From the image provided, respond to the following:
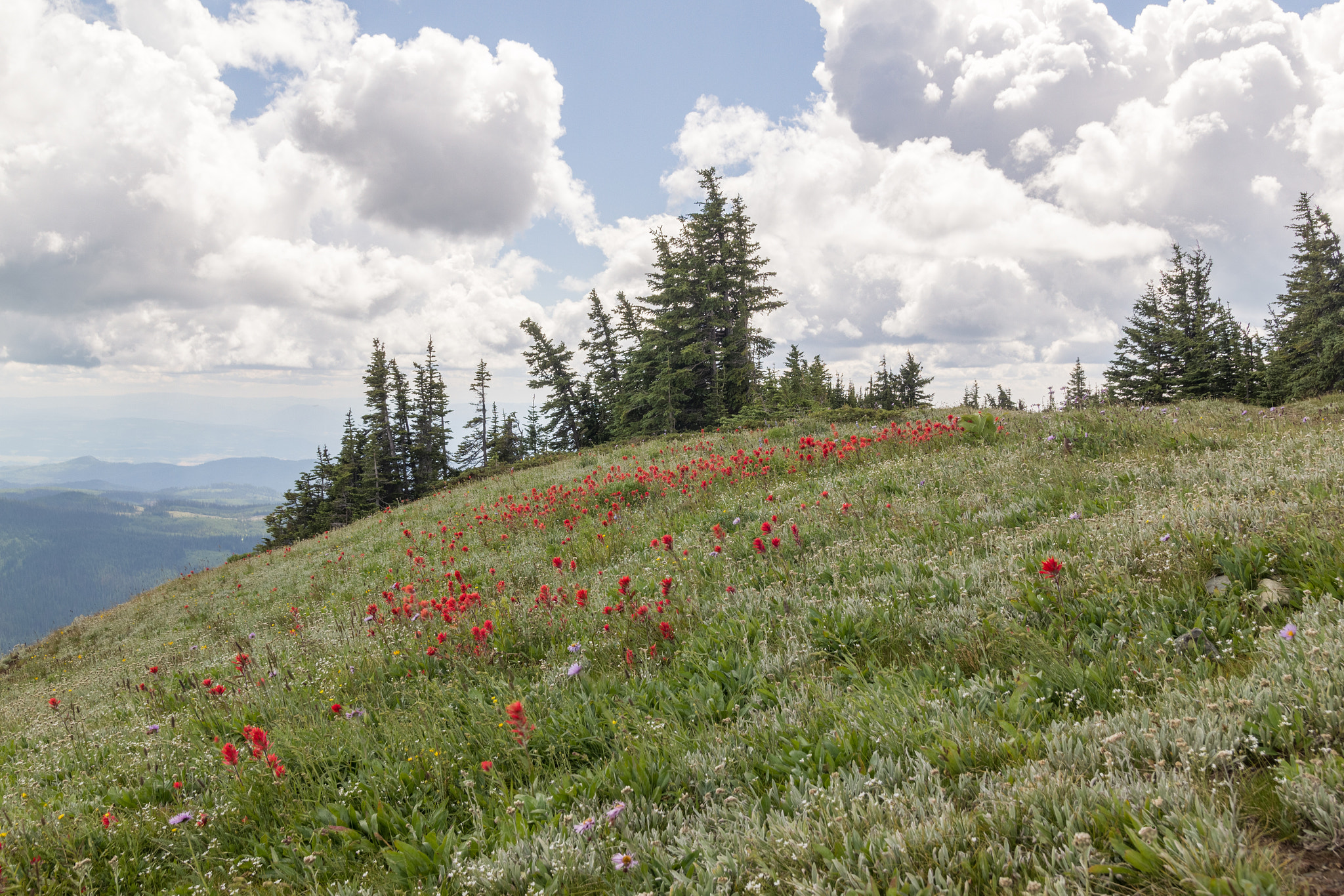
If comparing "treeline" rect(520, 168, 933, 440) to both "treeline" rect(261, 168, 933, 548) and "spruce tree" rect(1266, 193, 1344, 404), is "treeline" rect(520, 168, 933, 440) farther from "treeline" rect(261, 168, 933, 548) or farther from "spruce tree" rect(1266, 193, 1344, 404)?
"spruce tree" rect(1266, 193, 1344, 404)

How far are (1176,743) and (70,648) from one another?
78.8 ft

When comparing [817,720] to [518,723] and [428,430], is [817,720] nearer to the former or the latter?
[518,723]

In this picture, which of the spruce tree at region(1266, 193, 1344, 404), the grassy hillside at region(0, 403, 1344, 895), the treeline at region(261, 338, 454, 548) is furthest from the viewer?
the treeline at region(261, 338, 454, 548)

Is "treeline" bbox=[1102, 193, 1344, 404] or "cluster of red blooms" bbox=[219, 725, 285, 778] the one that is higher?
"treeline" bbox=[1102, 193, 1344, 404]

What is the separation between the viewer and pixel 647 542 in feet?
26.3

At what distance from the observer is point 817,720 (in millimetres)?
3174

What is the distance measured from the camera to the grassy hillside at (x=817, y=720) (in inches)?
82.4

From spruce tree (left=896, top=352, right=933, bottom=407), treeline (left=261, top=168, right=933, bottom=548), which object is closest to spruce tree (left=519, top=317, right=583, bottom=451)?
treeline (left=261, top=168, right=933, bottom=548)

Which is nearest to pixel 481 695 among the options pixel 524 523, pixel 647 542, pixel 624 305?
pixel 647 542

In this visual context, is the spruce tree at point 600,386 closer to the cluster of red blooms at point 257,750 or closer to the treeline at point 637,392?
the treeline at point 637,392

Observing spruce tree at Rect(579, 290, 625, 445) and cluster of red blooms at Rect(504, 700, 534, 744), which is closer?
cluster of red blooms at Rect(504, 700, 534, 744)

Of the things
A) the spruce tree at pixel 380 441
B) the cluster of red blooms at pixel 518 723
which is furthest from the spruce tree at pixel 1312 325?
the spruce tree at pixel 380 441

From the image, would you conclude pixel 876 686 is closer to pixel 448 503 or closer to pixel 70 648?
pixel 448 503

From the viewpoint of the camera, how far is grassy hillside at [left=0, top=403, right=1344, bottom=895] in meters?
2.09
